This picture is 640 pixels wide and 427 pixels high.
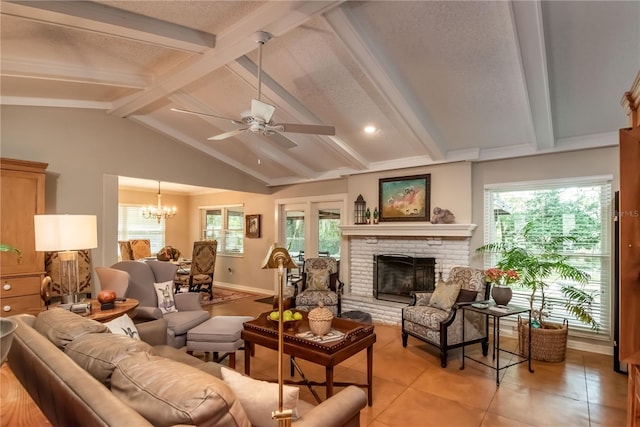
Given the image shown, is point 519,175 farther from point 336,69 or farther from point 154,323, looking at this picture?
point 154,323

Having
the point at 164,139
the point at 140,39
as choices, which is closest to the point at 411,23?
the point at 140,39

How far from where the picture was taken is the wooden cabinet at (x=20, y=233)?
10.5ft

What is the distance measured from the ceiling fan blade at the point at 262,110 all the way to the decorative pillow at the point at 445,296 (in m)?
2.75

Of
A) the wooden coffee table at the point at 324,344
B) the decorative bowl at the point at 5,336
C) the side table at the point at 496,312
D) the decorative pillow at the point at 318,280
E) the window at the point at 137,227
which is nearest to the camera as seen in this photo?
the decorative bowl at the point at 5,336

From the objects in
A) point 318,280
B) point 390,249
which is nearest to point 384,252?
point 390,249

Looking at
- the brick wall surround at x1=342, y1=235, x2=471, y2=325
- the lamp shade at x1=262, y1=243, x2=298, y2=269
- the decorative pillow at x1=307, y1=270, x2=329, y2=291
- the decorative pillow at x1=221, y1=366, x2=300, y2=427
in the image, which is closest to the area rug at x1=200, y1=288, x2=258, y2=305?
the decorative pillow at x1=307, y1=270, x2=329, y2=291

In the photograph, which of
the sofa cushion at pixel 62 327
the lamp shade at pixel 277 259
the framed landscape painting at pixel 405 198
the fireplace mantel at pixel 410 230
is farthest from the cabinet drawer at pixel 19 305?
the framed landscape painting at pixel 405 198

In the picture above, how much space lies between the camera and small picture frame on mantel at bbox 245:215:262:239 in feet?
23.4

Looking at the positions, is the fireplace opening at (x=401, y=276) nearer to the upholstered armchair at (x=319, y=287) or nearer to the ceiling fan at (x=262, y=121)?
the upholstered armchair at (x=319, y=287)

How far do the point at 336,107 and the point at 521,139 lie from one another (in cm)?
232

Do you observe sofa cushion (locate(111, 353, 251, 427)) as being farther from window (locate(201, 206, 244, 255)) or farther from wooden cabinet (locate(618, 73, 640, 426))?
window (locate(201, 206, 244, 255))

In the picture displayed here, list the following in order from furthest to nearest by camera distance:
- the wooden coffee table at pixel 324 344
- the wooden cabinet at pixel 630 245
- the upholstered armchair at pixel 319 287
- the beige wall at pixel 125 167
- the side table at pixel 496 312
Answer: the upholstered armchair at pixel 319 287, the beige wall at pixel 125 167, the side table at pixel 496 312, the wooden coffee table at pixel 324 344, the wooden cabinet at pixel 630 245

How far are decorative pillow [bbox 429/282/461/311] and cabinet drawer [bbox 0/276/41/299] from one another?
172 inches

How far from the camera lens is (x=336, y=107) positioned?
12.7 ft
